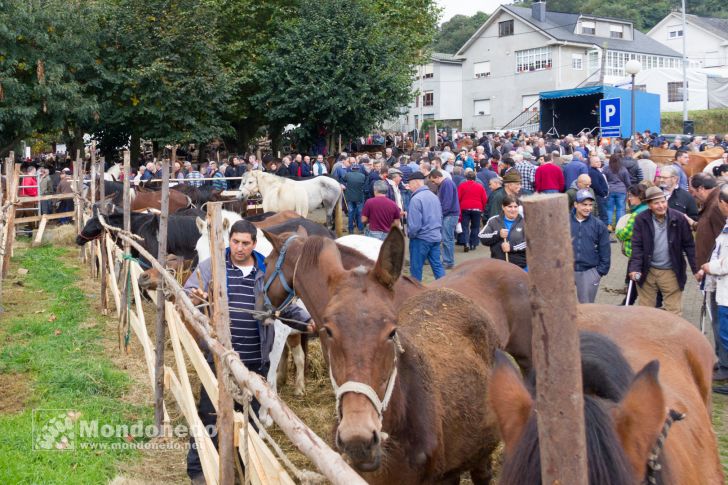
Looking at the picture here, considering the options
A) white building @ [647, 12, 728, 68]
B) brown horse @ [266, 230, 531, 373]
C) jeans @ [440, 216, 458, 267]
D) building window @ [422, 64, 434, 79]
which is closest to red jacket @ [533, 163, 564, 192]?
jeans @ [440, 216, 458, 267]

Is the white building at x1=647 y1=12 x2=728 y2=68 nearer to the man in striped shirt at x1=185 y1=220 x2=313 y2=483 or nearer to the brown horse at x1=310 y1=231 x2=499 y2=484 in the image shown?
the man in striped shirt at x1=185 y1=220 x2=313 y2=483

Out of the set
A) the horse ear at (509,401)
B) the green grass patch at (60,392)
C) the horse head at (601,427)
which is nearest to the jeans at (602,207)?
the green grass patch at (60,392)

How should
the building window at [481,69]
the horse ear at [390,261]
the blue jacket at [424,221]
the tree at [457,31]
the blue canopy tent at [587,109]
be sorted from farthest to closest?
the tree at [457,31]
the building window at [481,69]
the blue canopy tent at [587,109]
the blue jacket at [424,221]
the horse ear at [390,261]

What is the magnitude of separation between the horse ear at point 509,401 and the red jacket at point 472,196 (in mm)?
13116

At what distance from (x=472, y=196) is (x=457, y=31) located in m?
81.2

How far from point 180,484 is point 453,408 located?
2.26m

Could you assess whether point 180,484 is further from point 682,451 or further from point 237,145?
point 237,145

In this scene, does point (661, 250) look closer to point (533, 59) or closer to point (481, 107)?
point (533, 59)

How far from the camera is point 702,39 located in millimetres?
65125

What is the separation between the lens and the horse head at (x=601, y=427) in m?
1.85

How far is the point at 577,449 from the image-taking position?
1.46 metres

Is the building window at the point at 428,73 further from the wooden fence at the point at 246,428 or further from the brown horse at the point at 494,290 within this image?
the wooden fence at the point at 246,428

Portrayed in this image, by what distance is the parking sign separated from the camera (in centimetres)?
1783

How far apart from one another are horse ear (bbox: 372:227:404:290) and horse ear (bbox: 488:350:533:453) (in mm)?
1332
